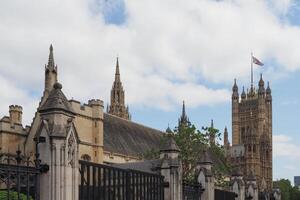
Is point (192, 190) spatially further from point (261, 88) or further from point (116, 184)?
point (261, 88)

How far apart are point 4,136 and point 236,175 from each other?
24062mm

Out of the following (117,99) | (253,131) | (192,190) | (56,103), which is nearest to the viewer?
(56,103)

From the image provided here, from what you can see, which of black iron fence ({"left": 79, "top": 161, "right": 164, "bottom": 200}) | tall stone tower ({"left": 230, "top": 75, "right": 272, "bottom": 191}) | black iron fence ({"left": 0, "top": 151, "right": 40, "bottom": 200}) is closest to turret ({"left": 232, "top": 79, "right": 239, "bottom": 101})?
tall stone tower ({"left": 230, "top": 75, "right": 272, "bottom": 191})

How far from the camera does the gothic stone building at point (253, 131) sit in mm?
114750

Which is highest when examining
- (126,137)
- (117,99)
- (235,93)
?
(235,93)

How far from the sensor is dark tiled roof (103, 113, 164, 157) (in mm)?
57719

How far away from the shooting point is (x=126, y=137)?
2440 inches

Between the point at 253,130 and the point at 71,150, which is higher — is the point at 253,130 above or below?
above

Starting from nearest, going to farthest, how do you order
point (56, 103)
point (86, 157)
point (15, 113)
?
point (56, 103) → point (15, 113) → point (86, 157)

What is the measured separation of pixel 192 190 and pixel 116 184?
5.53 metres

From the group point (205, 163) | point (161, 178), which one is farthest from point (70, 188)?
point (205, 163)

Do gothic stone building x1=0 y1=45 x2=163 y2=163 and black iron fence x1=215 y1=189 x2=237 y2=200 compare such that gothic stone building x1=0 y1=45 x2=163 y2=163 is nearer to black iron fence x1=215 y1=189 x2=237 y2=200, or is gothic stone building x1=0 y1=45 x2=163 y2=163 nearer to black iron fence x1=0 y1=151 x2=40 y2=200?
black iron fence x1=215 y1=189 x2=237 y2=200

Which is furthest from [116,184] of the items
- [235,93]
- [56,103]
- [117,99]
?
[235,93]

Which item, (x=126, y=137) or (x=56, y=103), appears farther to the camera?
(x=126, y=137)
